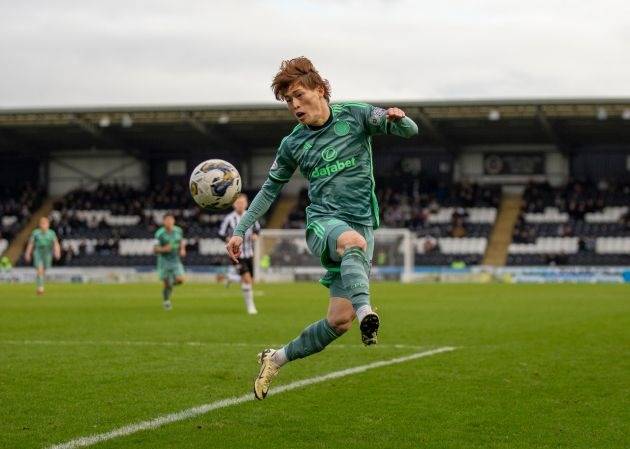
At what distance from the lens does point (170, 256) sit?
22.5m

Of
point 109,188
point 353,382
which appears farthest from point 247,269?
point 109,188

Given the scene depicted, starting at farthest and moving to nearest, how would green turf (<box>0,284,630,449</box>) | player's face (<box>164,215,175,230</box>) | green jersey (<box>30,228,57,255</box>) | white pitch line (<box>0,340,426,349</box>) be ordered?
green jersey (<box>30,228,57,255</box>), player's face (<box>164,215,175,230</box>), white pitch line (<box>0,340,426,349</box>), green turf (<box>0,284,630,449</box>)

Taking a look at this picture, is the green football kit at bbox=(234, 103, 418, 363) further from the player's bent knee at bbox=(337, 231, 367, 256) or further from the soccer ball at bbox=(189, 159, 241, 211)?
the soccer ball at bbox=(189, 159, 241, 211)

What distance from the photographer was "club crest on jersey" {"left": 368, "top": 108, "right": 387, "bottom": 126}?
→ 24.3ft

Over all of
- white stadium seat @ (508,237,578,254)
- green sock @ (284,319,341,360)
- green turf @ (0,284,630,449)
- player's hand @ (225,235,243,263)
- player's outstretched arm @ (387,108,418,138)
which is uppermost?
player's outstretched arm @ (387,108,418,138)

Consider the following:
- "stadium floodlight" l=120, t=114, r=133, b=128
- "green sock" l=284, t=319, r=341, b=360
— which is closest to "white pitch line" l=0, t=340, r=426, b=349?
"green sock" l=284, t=319, r=341, b=360

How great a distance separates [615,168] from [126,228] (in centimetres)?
2618

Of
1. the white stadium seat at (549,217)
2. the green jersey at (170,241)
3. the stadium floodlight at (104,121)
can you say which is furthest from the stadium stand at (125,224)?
the green jersey at (170,241)

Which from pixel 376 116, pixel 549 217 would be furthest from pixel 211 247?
pixel 376 116

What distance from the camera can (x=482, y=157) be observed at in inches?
2269

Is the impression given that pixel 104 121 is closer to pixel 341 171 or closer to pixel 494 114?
pixel 494 114

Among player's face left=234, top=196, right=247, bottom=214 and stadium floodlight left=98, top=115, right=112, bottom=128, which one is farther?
stadium floodlight left=98, top=115, right=112, bottom=128

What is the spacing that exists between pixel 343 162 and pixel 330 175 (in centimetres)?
13

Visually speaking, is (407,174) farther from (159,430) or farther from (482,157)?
(159,430)
